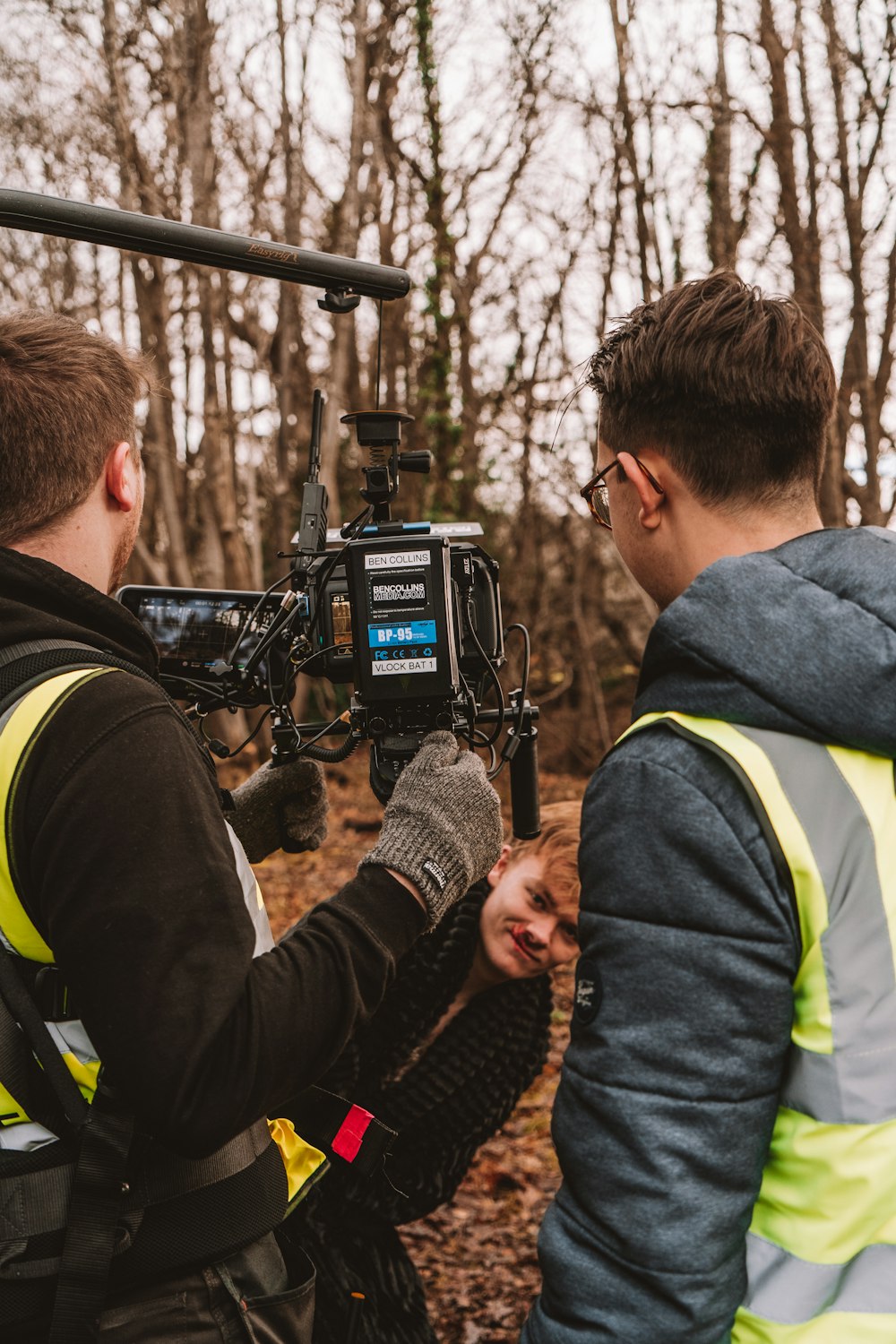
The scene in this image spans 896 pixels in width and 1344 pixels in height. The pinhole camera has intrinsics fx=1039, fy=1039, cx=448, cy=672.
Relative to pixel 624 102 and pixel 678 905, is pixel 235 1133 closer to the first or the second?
pixel 678 905

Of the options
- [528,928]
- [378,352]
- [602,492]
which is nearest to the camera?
[602,492]

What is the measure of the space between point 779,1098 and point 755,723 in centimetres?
46

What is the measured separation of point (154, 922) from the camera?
1.26 metres

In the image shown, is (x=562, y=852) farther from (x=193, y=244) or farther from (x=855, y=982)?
(x=193, y=244)

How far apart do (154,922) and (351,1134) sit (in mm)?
875

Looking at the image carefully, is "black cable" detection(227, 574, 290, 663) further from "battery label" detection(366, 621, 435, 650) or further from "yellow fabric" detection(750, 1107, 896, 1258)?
"yellow fabric" detection(750, 1107, 896, 1258)

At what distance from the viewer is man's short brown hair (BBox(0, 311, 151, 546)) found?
1.53m

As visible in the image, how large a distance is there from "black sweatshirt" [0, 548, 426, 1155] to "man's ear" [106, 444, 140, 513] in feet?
0.94

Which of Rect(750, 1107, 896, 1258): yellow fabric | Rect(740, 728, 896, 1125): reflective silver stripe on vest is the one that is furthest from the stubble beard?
Rect(750, 1107, 896, 1258): yellow fabric

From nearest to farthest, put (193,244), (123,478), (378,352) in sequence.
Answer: (123,478) → (193,244) → (378,352)

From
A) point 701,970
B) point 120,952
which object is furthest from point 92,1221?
point 701,970

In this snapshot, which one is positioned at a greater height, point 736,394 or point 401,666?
point 736,394

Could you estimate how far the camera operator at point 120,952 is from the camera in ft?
4.16

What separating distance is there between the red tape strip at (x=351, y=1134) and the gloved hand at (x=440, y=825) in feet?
1.59
